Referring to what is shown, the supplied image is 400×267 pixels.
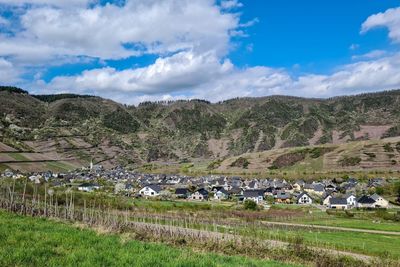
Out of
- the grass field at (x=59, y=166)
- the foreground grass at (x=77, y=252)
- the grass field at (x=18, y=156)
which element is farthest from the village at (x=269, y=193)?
the foreground grass at (x=77, y=252)

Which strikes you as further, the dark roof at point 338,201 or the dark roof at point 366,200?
the dark roof at point 338,201

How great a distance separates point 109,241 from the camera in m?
13.5

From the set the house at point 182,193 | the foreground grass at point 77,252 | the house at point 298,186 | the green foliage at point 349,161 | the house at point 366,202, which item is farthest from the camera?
the green foliage at point 349,161

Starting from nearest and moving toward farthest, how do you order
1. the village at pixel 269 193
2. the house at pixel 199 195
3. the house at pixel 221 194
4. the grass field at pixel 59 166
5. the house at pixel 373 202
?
the house at pixel 373 202 → the village at pixel 269 193 → the house at pixel 199 195 → the house at pixel 221 194 → the grass field at pixel 59 166

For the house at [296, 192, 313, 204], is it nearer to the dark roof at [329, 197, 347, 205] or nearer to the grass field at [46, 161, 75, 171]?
the dark roof at [329, 197, 347, 205]

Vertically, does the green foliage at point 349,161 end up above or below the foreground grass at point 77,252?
below

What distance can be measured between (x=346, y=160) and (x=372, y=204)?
87132 millimetres

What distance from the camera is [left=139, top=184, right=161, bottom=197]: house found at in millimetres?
109562

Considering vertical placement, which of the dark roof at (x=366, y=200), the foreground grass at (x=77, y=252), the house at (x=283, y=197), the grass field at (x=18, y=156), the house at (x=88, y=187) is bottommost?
the house at (x=283, y=197)

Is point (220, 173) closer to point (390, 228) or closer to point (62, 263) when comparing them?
point (390, 228)

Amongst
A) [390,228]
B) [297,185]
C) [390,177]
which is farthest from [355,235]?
[390,177]

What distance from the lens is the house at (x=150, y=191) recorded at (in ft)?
359

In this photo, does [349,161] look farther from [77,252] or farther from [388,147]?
[77,252]

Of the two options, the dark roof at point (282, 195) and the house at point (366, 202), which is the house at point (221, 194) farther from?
the house at point (366, 202)
